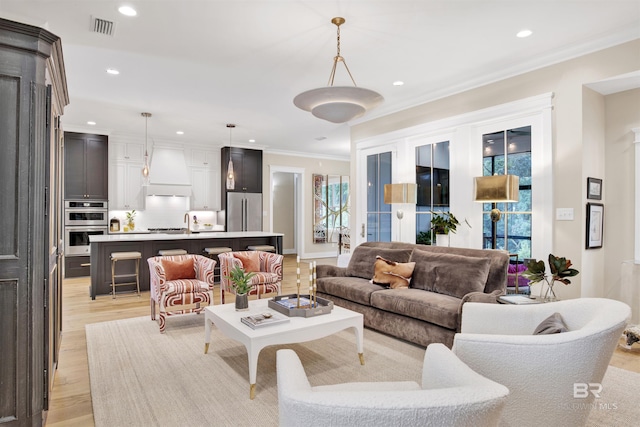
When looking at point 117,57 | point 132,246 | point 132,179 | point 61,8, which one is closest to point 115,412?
point 61,8

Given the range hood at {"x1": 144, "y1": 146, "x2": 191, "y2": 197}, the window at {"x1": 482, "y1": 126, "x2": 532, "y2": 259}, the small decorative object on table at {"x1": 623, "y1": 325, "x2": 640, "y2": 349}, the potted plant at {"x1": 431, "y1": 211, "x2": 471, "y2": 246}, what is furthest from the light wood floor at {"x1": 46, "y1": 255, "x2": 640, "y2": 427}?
the range hood at {"x1": 144, "y1": 146, "x2": 191, "y2": 197}

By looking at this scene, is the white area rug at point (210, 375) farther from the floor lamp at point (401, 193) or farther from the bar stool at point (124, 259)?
the floor lamp at point (401, 193)

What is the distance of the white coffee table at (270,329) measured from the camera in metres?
2.60

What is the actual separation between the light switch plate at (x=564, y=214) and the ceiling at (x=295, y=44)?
5.13 ft

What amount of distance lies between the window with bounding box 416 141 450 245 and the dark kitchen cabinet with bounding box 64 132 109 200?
611 cm

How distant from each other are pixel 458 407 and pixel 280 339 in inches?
75.7

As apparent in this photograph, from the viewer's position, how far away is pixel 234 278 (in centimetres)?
328

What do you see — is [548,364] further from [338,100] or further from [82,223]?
[82,223]

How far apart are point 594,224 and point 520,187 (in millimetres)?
796

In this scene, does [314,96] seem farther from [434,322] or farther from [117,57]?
[117,57]

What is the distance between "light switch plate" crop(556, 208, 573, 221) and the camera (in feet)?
12.7

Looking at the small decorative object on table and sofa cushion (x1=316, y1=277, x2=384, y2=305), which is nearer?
the small decorative object on table

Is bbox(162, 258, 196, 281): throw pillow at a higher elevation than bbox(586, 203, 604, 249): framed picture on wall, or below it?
below

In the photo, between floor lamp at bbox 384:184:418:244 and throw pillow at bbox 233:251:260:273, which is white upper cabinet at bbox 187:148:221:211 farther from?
floor lamp at bbox 384:184:418:244
